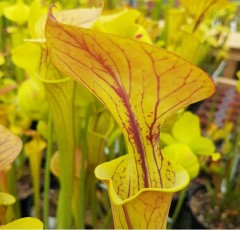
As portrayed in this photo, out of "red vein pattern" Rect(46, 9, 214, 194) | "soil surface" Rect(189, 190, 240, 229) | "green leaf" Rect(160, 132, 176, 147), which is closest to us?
"red vein pattern" Rect(46, 9, 214, 194)

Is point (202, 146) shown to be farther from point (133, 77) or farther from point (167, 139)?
point (133, 77)

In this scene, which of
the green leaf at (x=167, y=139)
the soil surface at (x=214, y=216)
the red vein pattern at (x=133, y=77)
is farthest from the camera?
the soil surface at (x=214, y=216)

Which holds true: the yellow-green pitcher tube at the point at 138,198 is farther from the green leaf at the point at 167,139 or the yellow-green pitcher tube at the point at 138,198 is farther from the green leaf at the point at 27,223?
the green leaf at the point at 167,139

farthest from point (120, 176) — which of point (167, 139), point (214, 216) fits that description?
point (214, 216)

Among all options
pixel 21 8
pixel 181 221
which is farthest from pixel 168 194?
pixel 181 221

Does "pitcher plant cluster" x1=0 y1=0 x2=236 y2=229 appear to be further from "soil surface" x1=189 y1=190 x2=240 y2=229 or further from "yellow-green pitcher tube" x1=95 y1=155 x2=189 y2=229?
"soil surface" x1=189 y1=190 x2=240 y2=229

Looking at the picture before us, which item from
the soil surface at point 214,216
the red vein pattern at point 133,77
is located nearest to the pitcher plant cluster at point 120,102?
the red vein pattern at point 133,77

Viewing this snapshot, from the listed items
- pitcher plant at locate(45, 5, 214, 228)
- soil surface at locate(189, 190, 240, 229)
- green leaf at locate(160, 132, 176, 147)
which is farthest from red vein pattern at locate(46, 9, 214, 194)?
soil surface at locate(189, 190, 240, 229)
